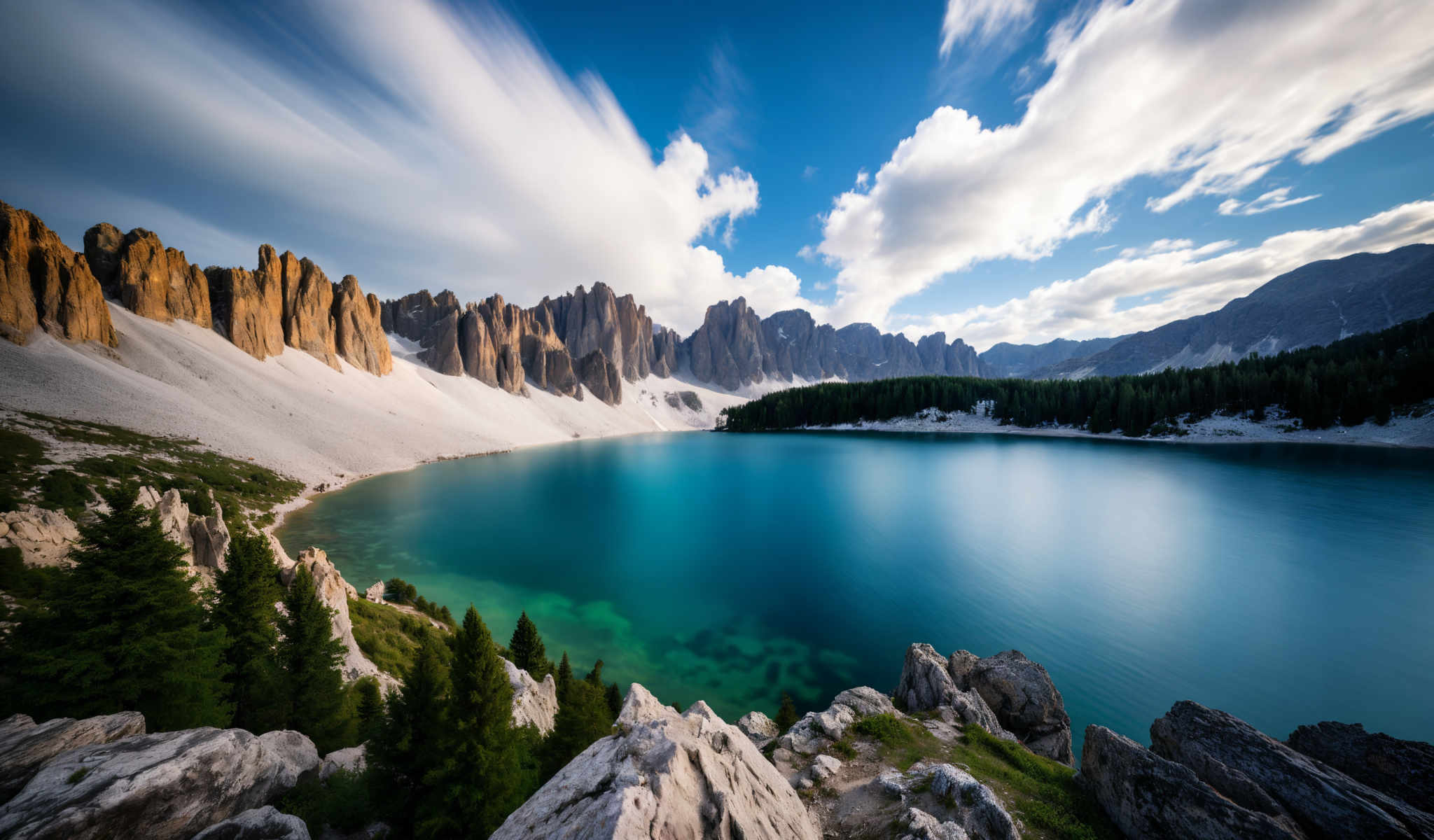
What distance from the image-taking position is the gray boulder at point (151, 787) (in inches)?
173

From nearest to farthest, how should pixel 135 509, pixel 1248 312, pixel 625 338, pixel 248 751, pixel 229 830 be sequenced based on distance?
1. pixel 229 830
2. pixel 248 751
3. pixel 135 509
4. pixel 625 338
5. pixel 1248 312

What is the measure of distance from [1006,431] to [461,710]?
105m

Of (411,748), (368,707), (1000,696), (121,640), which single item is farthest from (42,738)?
(1000,696)

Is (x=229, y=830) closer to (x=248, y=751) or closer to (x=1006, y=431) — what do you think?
(x=248, y=751)

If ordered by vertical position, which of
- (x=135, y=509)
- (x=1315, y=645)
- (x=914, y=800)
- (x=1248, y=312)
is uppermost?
(x=1248, y=312)

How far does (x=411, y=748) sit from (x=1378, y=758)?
1571cm

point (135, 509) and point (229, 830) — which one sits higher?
point (135, 509)

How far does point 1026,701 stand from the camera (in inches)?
428

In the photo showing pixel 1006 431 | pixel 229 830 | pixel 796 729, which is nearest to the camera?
pixel 229 830

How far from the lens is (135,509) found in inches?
320

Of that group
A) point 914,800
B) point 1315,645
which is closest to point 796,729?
point 914,800

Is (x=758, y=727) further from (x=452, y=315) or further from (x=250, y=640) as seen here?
(x=452, y=315)

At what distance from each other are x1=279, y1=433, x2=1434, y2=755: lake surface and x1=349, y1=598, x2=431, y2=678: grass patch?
2.56 meters

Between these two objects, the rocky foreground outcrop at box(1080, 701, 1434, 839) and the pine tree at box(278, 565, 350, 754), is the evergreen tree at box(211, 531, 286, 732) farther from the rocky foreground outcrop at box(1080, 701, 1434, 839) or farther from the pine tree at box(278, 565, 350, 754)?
the rocky foreground outcrop at box(1080, 701, 1434, 839)
